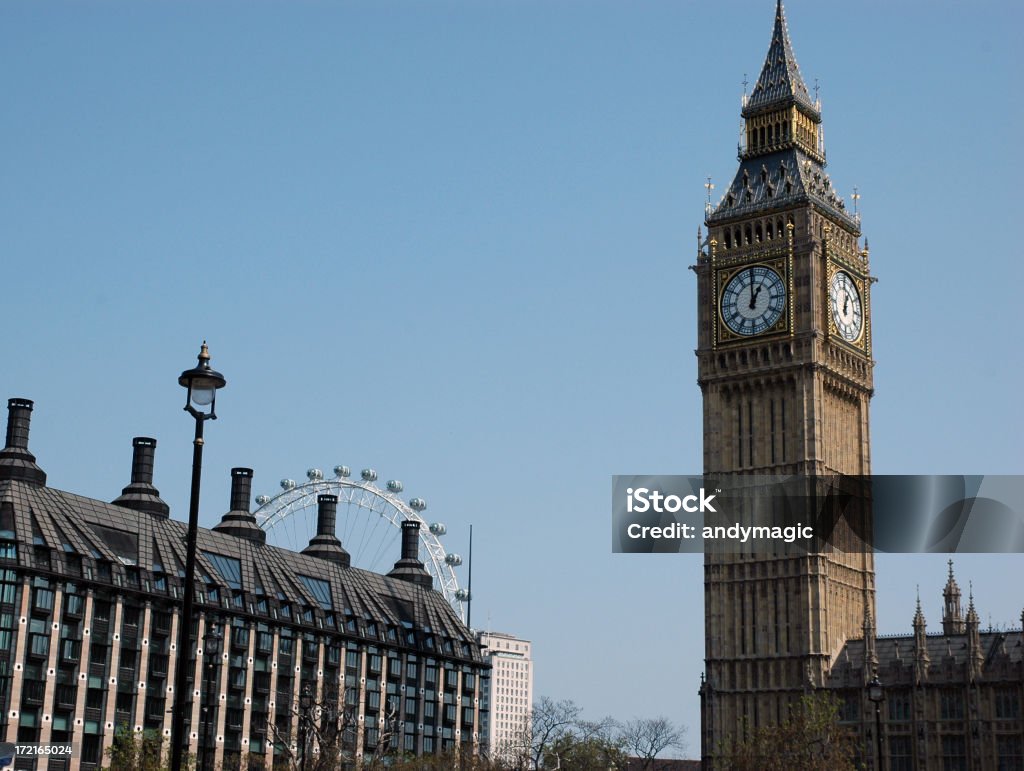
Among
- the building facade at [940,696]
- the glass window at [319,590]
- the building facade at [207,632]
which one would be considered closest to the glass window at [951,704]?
the building facade at [940,696]

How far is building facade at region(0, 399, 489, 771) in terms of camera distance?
367 feet

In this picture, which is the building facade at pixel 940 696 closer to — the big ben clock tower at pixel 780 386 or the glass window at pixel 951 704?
the glass window at pixel 951 704

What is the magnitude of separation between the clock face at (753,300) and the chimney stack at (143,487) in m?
50.5

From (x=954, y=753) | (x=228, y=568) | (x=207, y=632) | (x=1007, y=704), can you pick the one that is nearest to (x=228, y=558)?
(x=228, y=568)

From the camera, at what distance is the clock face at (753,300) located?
132 m

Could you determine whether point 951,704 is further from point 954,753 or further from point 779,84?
point 779,84

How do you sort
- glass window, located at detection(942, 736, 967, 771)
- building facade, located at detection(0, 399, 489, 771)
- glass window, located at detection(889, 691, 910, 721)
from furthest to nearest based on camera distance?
glass window, located at detection(889, 691, 910, 721)
glass window, located at detection(942, 736, 967, 771)
building facade, located at detection(0, 399, 489, 771)

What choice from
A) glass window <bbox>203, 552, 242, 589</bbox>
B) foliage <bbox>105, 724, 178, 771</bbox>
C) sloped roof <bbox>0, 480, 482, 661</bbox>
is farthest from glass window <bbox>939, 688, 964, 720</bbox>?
glass window <bbox>203, 552, 242, 589</bbox>

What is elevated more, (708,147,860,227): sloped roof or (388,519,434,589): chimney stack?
(708,147,860,227): sloped roof

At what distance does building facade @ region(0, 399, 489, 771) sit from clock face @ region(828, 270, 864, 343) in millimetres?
47432

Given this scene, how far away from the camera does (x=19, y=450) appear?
122m

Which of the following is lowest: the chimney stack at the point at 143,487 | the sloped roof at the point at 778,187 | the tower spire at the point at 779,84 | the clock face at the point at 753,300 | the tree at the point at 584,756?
the tree at the point at 584,756

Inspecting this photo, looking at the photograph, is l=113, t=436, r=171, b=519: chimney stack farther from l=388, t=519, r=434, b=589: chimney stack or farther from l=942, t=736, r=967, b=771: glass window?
l=942, t=736, r=967, b=771: glass window

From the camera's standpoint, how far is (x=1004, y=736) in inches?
4604
